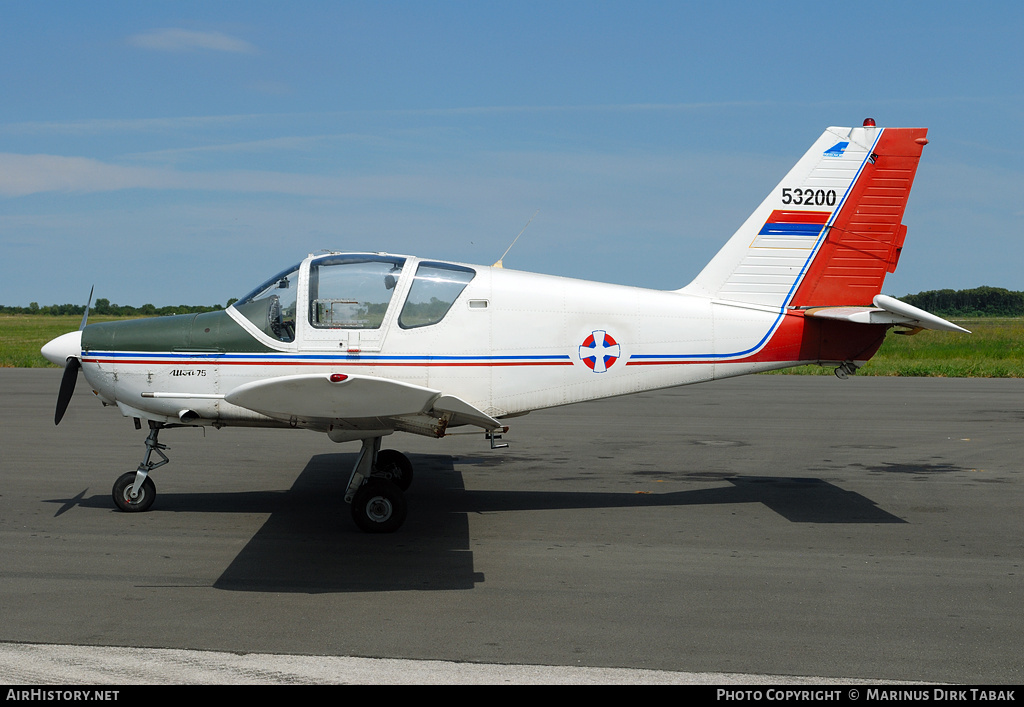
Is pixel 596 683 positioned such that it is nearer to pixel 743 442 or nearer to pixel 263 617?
pixel 263 617

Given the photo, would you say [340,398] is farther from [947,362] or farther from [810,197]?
[947,362]

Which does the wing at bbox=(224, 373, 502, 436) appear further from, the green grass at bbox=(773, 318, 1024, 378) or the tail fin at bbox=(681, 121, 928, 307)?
the green grass at bbox=(773, 318, 1024, 378)

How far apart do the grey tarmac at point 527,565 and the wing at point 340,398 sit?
1.15m

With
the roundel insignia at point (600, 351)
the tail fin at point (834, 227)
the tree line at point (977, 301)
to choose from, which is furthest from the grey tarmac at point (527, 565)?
the tree line at point (977, 301)

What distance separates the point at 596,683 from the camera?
410 cm

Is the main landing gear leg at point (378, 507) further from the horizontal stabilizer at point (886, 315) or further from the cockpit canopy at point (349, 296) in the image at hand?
the horizontal stabilizer at point (886, 315)

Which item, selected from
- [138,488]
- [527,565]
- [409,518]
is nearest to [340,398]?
[527,565]

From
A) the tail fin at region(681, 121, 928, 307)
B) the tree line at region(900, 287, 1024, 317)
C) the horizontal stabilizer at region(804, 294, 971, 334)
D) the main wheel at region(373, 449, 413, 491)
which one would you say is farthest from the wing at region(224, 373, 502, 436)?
the tree line at region(900, 287, 1024, 317)

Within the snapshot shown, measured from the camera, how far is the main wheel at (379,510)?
22.9 feet

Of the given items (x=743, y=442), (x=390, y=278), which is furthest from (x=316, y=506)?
(x=743, y=442)

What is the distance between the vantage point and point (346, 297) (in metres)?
7.22

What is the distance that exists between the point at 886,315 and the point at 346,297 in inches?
191
